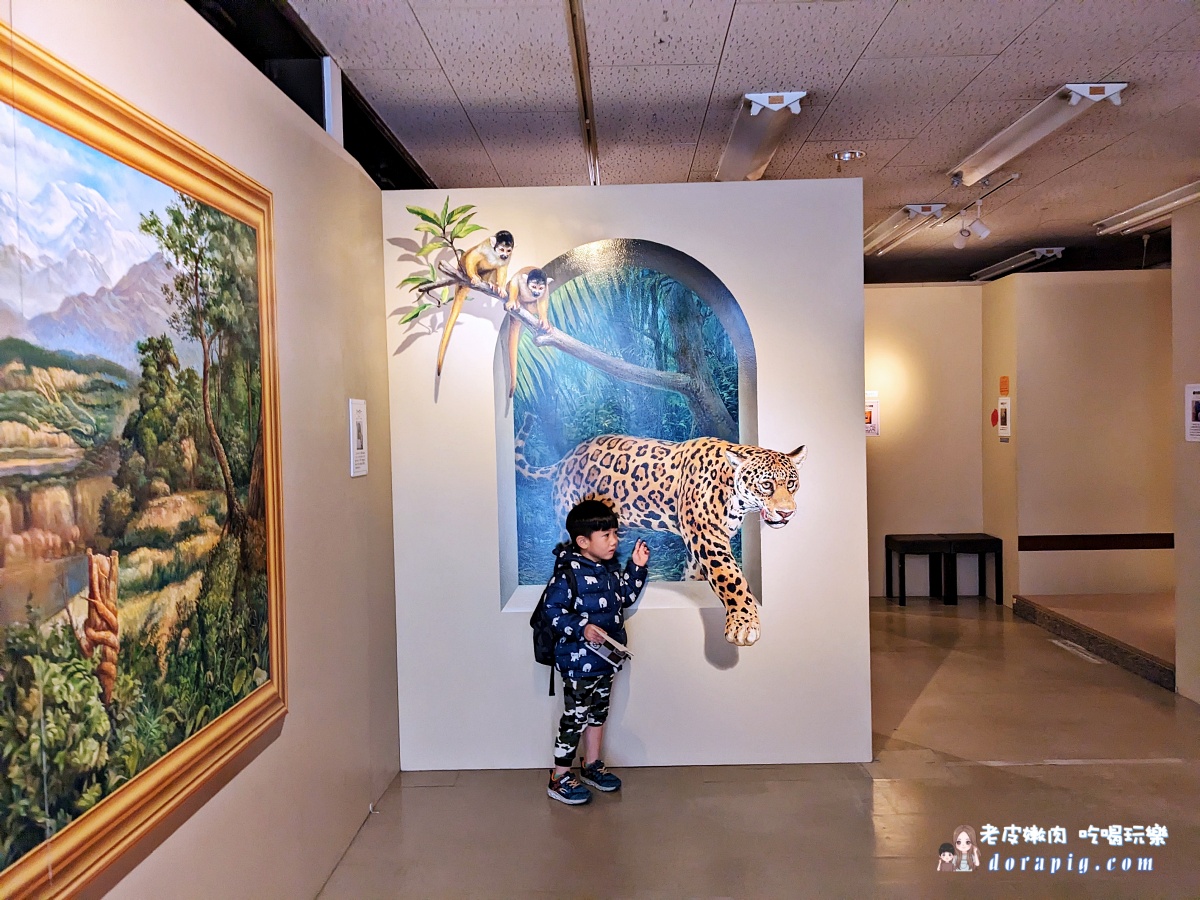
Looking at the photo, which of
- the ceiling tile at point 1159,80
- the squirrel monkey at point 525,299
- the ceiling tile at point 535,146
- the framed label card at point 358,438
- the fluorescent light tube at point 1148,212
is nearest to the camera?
the framed label card at point 358,438

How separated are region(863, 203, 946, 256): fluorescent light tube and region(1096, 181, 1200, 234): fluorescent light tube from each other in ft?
4.47

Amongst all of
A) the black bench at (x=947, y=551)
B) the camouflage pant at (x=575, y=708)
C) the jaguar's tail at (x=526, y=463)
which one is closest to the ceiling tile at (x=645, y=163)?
the jaguar's tail at (x=526, y=463)

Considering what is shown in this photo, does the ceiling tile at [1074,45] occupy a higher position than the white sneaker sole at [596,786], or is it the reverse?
the ceiling tile at [1074,45]

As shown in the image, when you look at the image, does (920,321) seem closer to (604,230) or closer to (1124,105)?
(1124,105)

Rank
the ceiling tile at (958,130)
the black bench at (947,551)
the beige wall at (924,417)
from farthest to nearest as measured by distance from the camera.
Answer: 1. the beige wall at (924,417)
2. the black bench at (947,551)
3. the ceiling tile at (958,130)

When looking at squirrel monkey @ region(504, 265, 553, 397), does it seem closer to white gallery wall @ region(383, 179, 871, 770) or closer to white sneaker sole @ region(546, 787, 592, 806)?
white gallery wall @ region(383, 179, 871, 770)

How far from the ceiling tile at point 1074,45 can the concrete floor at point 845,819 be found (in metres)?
3.12

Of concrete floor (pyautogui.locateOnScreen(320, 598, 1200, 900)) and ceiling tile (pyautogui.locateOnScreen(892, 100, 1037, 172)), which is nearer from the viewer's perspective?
concrete floor (pyautogui.locateOnScreen(320, 598, 1200, 900))

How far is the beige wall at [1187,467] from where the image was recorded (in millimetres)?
4812

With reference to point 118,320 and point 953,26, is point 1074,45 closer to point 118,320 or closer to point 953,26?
point 953,26

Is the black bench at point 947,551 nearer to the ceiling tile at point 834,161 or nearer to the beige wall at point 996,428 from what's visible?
the beige wall at point 996,428

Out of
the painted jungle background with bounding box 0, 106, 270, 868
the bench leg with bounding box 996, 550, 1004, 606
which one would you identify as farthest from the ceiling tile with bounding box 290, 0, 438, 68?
the bench leg with bounding box 996, 550, 1004, 606

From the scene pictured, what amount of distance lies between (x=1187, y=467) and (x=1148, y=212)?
2.14 metres

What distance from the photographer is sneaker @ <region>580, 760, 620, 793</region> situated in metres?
3.70
